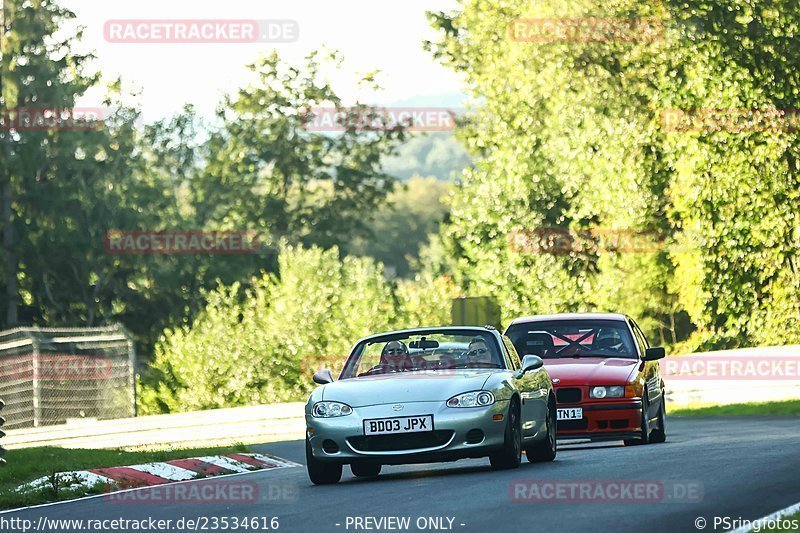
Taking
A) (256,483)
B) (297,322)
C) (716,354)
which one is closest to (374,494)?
(256,483)

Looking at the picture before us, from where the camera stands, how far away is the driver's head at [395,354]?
51.4 ft

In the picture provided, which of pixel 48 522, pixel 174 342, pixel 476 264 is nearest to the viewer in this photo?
pixel 48 522

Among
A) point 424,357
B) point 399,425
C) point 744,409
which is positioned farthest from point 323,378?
point 744,409

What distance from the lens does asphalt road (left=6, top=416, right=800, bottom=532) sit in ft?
36.3

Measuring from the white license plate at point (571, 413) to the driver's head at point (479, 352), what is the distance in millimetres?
2811

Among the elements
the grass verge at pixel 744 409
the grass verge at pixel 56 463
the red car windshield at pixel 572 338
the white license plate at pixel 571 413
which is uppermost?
the red car windshield at pixel 572 338

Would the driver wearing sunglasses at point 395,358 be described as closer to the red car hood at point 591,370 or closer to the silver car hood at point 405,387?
the silver car hood at point 405,387

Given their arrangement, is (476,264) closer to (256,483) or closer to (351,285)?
(351,285)

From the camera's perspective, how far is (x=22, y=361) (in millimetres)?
37281

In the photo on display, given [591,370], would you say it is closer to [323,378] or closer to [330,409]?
[323,378]

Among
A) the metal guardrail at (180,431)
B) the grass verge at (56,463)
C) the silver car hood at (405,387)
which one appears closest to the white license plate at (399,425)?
the silver car hood at (405,387)

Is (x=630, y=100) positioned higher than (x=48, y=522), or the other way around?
(x=630, y=100)

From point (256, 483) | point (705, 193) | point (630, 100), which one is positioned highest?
point (630, 100)

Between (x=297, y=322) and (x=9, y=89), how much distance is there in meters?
20.4
